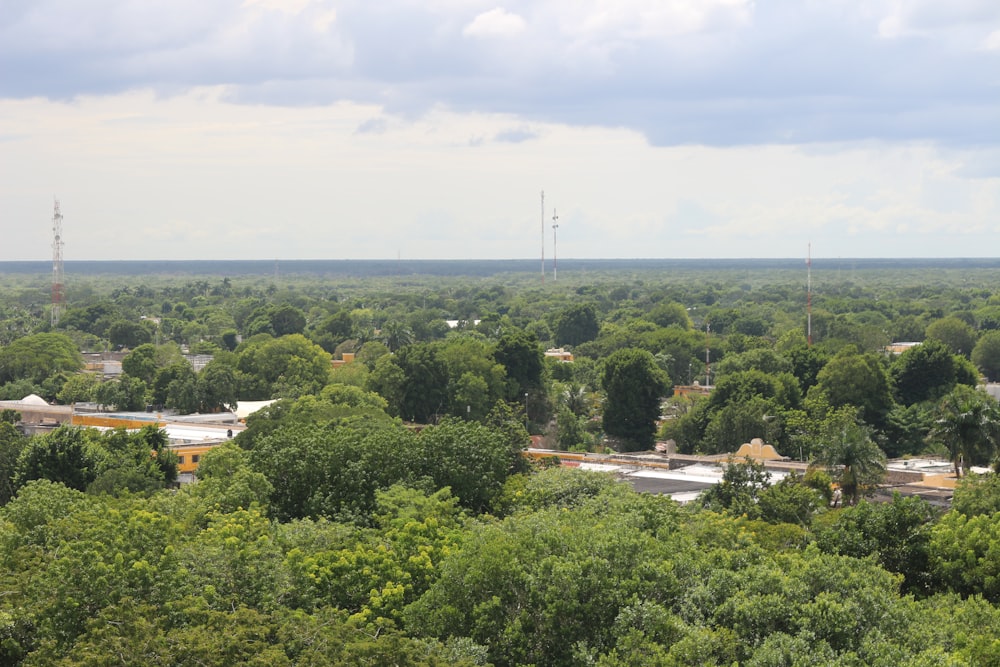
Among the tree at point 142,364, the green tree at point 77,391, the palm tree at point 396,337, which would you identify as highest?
the palm tree at point 396,337

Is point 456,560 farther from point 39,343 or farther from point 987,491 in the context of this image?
point 39,343

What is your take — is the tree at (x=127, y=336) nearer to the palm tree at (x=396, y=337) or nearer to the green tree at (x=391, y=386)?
the palm tree at (x=396, y=337)

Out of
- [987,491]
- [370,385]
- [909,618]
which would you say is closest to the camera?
[909,618]

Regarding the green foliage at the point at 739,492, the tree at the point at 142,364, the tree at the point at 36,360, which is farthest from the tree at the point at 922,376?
the tree at the point at 36,360

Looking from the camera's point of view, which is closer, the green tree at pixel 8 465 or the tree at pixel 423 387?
the green tree at pixel 8 465

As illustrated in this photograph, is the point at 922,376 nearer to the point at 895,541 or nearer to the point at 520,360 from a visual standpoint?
the point at 520,360

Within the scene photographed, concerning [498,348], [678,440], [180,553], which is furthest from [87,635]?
[498,348]
